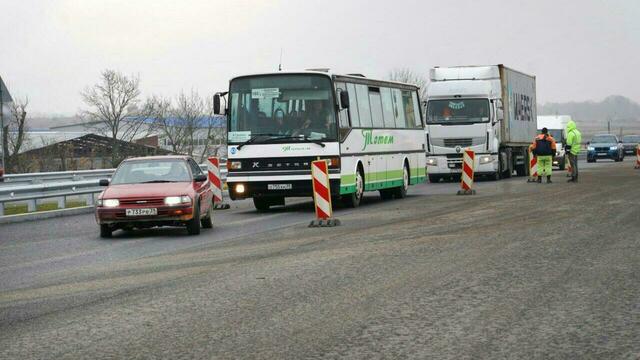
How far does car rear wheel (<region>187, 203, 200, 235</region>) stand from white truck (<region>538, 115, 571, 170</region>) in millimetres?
36627

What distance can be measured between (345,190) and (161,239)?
22.2ft

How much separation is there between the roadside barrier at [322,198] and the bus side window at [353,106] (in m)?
4.54

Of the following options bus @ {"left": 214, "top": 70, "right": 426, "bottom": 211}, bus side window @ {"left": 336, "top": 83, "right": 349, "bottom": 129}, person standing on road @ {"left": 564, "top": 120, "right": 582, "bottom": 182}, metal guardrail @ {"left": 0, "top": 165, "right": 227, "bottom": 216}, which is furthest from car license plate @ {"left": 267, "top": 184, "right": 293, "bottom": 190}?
person standing on road @ {"left": 564, "top": 120, "right": 582, "bottom": 182}

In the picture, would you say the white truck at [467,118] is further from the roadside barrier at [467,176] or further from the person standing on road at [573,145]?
the roadside barrier at [467,176]

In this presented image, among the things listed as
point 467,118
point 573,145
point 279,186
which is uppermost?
point 467,118

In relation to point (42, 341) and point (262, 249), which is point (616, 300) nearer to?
point (42, 341)

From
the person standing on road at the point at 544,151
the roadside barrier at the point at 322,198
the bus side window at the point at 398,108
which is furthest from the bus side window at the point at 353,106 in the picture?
the person standing on road at the point at 544,151

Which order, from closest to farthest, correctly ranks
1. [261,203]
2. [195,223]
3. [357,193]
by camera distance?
1. [195,223]
2. [357,193]
3. [261,203]

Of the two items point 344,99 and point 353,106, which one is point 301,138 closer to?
point 344,99

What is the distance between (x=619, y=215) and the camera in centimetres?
1866

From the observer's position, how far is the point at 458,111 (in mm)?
36219

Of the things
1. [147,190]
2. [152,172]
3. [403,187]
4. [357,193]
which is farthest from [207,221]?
[403,187]

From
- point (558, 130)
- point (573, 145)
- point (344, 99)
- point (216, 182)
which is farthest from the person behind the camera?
point (558, 130)

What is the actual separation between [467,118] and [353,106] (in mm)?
12990
